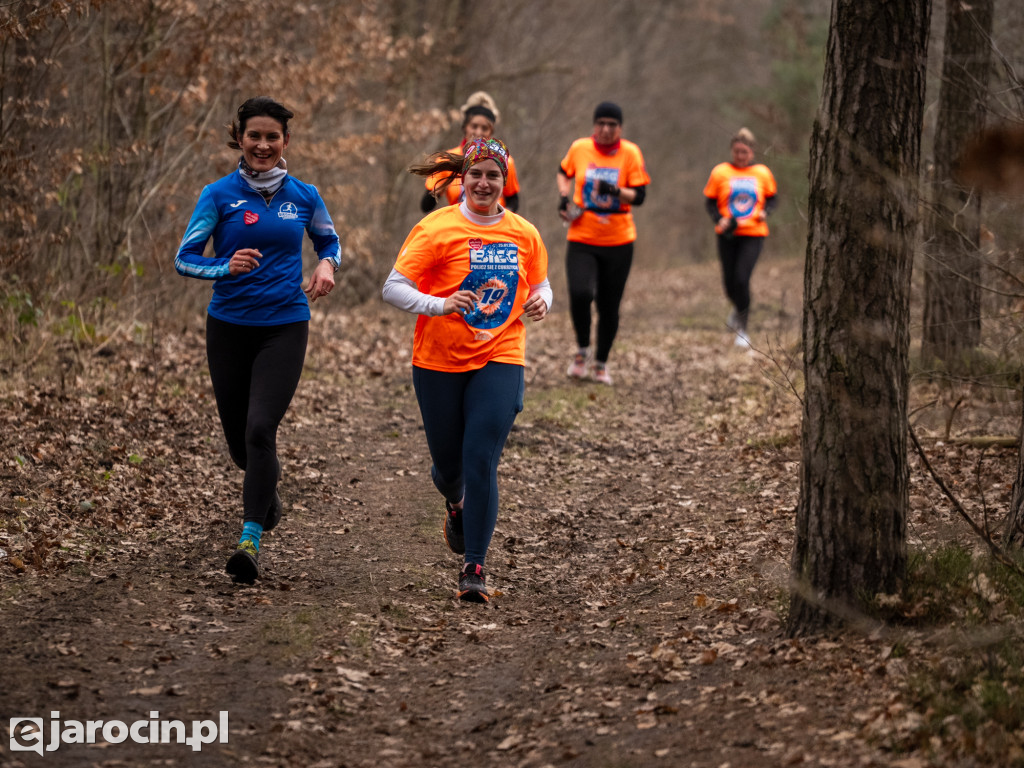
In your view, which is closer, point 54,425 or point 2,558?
point 2,558

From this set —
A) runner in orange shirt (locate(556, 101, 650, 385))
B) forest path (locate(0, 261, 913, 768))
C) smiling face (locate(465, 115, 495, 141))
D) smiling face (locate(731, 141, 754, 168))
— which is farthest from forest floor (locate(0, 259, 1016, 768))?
smiling face (locate(731, 141, 754, 168))

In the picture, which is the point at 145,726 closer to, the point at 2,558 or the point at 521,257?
the point at 2,558

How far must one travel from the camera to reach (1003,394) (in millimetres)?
7902

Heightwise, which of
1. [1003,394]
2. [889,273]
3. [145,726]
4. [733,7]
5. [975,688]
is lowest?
[145,726]

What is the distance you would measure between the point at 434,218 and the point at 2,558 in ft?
9.73

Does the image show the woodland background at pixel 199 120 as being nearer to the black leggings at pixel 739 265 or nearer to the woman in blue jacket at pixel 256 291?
the black leggings at pixel 739 265

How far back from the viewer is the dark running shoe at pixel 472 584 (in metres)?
5.61

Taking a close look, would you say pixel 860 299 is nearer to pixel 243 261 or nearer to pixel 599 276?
pixel 243 261

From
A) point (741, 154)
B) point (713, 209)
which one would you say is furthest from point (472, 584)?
point (741, 154)

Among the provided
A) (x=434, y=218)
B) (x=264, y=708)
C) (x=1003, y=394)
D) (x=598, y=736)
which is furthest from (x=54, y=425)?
(x=1003, y=394)

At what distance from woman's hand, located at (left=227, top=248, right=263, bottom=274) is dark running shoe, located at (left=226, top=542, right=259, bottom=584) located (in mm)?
1435

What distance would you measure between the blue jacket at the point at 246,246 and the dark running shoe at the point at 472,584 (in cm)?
166

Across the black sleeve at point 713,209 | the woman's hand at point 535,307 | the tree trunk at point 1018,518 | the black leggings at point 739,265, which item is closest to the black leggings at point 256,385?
the woman's hand at point 535,307

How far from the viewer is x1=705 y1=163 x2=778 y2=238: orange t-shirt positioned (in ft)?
43.0
